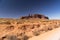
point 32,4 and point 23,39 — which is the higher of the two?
point 32,4

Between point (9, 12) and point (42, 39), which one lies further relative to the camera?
point (9, 12)

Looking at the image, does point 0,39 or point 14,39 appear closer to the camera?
point 14,39

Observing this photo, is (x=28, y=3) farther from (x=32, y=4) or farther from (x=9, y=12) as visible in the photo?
(x=9, y=12)

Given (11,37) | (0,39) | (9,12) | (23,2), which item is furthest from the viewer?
(23,2)

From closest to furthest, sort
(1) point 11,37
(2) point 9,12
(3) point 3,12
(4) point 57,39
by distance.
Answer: (1) point 11,37
(4) point 57,39
(3) point 3,12
(2) point 9,12

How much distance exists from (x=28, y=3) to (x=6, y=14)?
660 centimetres

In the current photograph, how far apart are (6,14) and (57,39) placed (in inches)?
886

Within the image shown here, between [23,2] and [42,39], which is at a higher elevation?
[23,2]

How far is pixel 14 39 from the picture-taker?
29.5 ft

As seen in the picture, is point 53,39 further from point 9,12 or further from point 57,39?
point 9,12

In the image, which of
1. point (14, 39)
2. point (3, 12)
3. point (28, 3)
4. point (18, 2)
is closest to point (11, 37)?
point (14, 39)

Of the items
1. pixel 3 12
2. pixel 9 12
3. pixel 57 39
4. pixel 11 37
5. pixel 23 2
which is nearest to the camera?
pixel 11 37

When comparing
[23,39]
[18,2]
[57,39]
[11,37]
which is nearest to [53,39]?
[57,39]

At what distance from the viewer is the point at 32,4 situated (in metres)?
35.2
